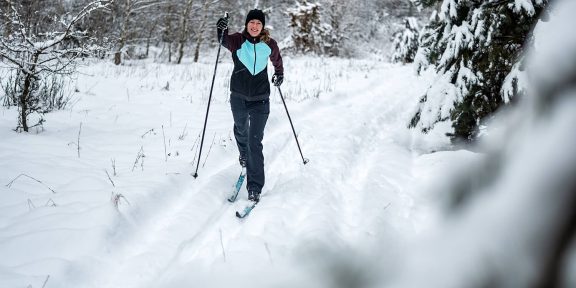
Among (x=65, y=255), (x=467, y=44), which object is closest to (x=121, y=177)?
(x=65, y=255)

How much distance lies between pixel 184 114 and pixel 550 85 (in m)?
7.98

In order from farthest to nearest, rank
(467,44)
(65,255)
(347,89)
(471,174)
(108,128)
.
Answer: (347,89) < (108,128) < (467,44) < (65,255) < (471,174)

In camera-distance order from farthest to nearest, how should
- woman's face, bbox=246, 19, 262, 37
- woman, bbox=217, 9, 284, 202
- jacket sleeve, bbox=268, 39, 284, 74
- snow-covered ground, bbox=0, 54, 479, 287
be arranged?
jacket sleeve, bbox=268, 39, 284, 74 < woman, bbox=217, 9, 284, 202 < woman's face, bbox=246, 19, 262, 37 < snow-covered ground, bbox=0, 54, 479, 287

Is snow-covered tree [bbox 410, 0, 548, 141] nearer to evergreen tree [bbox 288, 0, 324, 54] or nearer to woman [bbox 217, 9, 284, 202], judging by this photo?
woman [bbox 217, 9, 284, 202]

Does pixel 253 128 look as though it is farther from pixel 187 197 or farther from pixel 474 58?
pixel 474 58

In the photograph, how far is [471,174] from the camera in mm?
714

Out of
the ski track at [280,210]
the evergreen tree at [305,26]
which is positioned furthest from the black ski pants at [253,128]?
the evergreen tree at [305,26]

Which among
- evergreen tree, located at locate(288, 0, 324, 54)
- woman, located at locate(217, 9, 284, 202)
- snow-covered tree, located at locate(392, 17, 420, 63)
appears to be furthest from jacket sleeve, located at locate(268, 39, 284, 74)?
evergreen tree, located at locate(288, 0, 324, 54)

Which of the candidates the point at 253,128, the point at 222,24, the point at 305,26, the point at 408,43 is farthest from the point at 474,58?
the point at 305,26

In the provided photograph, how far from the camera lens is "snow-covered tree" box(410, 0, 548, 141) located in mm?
4875

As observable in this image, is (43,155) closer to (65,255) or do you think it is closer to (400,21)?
(65,255)

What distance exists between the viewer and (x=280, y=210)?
4223mm

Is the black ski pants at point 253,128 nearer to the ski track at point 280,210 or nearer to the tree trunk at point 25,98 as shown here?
the ski track at point 280,210

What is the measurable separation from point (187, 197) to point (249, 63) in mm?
1835
